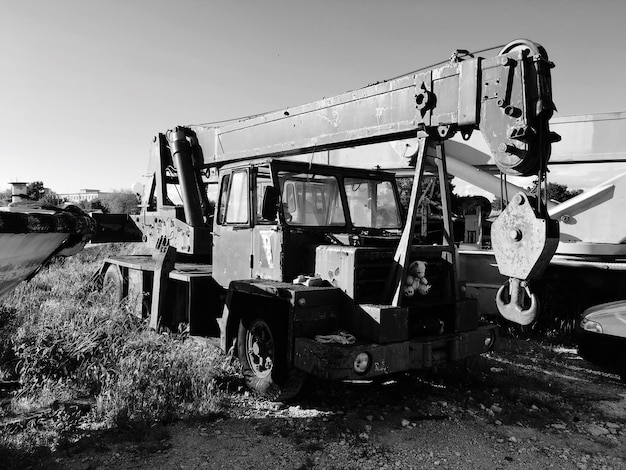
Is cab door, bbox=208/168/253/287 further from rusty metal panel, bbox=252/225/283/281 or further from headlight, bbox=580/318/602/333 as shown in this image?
headlight, bbox=580/318/602/333

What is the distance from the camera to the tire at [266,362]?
464cm

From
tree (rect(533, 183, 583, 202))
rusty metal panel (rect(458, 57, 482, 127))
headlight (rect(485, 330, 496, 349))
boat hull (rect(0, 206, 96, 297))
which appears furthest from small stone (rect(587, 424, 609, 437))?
tree (rect(533, 183, 583, 202))

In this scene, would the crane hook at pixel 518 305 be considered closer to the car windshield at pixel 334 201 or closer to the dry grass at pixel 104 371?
the car windshield at pixel 334 201

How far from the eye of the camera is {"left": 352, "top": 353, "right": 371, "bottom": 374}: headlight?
162 inches

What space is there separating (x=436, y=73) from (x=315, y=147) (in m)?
1.48

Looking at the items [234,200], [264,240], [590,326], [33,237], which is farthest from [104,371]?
[590,326]

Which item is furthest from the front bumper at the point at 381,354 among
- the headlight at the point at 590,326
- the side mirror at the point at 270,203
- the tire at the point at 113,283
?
the tire at the point at 113,283

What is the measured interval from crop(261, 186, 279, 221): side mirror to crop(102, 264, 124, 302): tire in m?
4.25

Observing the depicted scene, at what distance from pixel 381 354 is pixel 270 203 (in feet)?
5.66

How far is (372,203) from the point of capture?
19.8ft

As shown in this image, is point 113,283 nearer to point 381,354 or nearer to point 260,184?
point 260,184

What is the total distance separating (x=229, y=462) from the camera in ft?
11.9

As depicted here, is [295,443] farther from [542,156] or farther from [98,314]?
[98,314]

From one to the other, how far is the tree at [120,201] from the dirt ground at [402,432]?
2448cm
